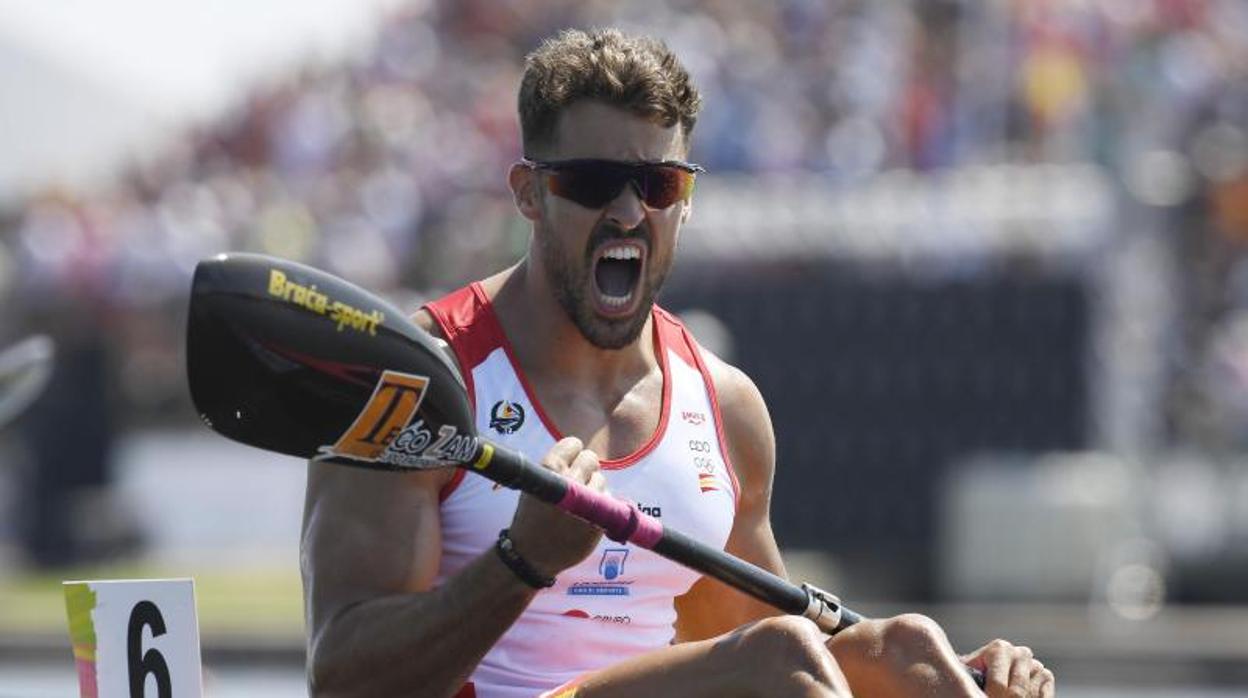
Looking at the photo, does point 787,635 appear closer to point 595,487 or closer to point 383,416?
point 595,487

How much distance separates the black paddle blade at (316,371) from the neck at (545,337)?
76 cm

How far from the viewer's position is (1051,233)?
49.1 ft

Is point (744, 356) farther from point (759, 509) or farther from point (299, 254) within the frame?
point (759, 509)

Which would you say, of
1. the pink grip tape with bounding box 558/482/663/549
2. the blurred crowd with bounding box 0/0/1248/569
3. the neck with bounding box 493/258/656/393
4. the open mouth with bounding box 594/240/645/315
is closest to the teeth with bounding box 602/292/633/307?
the open mouth with bounding box 594/240/645/315

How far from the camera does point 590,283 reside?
16.9 ft

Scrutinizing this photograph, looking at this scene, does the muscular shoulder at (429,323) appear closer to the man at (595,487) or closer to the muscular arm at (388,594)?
the man at (595,487)

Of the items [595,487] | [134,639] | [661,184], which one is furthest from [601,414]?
[134,639]

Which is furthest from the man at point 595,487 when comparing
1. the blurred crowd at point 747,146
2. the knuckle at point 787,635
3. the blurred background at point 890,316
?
the blurred crowd at point 747,146

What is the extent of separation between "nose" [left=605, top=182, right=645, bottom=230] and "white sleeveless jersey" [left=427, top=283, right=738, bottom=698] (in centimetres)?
36

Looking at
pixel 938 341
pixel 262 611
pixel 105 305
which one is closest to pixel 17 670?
pixel 262 611

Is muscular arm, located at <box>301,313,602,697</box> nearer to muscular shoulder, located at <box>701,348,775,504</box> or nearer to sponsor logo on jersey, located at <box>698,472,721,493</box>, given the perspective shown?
sponsor logo on jersey, located at <box>698,472,721,493</box>

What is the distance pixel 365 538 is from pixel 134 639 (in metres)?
0.53

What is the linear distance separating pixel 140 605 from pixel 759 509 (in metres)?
1.38

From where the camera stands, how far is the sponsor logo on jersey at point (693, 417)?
210 inches
